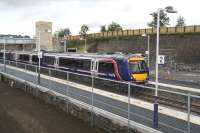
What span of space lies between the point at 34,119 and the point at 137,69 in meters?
12.0

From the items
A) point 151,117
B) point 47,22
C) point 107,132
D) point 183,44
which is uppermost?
point 47,22

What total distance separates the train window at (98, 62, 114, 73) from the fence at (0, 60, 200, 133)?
5719 millimetres

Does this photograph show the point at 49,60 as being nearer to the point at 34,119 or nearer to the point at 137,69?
the point at 137,69

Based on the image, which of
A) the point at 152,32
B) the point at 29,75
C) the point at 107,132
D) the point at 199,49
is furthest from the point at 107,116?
the point at 152,32

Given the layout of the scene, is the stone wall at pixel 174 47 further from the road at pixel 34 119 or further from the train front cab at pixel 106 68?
the road at pixel 34 119

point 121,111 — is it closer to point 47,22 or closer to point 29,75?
point 29,75

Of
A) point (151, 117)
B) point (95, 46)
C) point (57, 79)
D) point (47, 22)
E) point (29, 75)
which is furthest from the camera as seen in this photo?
point (47, 22)

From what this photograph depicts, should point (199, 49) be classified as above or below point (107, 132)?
above

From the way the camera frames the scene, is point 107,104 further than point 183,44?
No

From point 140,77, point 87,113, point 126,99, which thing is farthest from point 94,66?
point 126,99

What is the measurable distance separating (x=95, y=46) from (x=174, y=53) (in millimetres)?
27310

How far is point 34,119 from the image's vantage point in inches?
745

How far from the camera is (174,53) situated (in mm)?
58875

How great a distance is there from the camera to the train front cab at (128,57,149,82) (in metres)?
28.4
